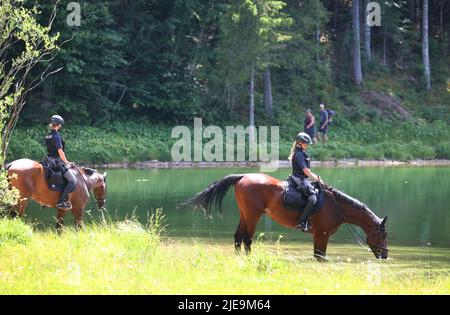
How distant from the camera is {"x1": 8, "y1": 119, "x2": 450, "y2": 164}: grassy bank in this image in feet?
126

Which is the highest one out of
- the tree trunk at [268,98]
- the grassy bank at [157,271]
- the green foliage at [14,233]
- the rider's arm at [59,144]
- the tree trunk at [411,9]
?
the tree trunk at [411,9]

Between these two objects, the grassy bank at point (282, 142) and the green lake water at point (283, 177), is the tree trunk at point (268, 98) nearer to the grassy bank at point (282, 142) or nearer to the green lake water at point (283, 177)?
the grassy bank at point (282, 142)

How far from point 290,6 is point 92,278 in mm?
37163

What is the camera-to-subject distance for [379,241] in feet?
52.3

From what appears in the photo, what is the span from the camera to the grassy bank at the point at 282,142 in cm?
3841

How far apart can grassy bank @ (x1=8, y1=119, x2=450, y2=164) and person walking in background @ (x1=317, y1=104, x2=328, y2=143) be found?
550mm

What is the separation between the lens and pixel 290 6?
46312mm

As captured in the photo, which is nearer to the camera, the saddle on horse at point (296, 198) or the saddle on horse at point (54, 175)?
the saddle on horse at point (296, 198)

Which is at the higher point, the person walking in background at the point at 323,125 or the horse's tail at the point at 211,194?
the person walking in background at the point at 323,125

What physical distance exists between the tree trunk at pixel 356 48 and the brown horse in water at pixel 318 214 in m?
37.1

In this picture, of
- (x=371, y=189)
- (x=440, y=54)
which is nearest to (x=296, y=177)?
(x=371, y=189)

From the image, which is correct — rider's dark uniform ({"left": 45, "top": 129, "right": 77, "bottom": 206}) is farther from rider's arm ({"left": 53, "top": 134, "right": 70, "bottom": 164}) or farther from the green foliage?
the green foliage

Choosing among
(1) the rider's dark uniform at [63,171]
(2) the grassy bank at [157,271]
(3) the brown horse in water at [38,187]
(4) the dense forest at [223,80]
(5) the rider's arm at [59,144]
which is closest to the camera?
(2) the grassy bank at [157,271]

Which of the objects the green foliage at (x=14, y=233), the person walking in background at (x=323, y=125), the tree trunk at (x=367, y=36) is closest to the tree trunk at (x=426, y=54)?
the tree trunk at (x=367, y=36)
